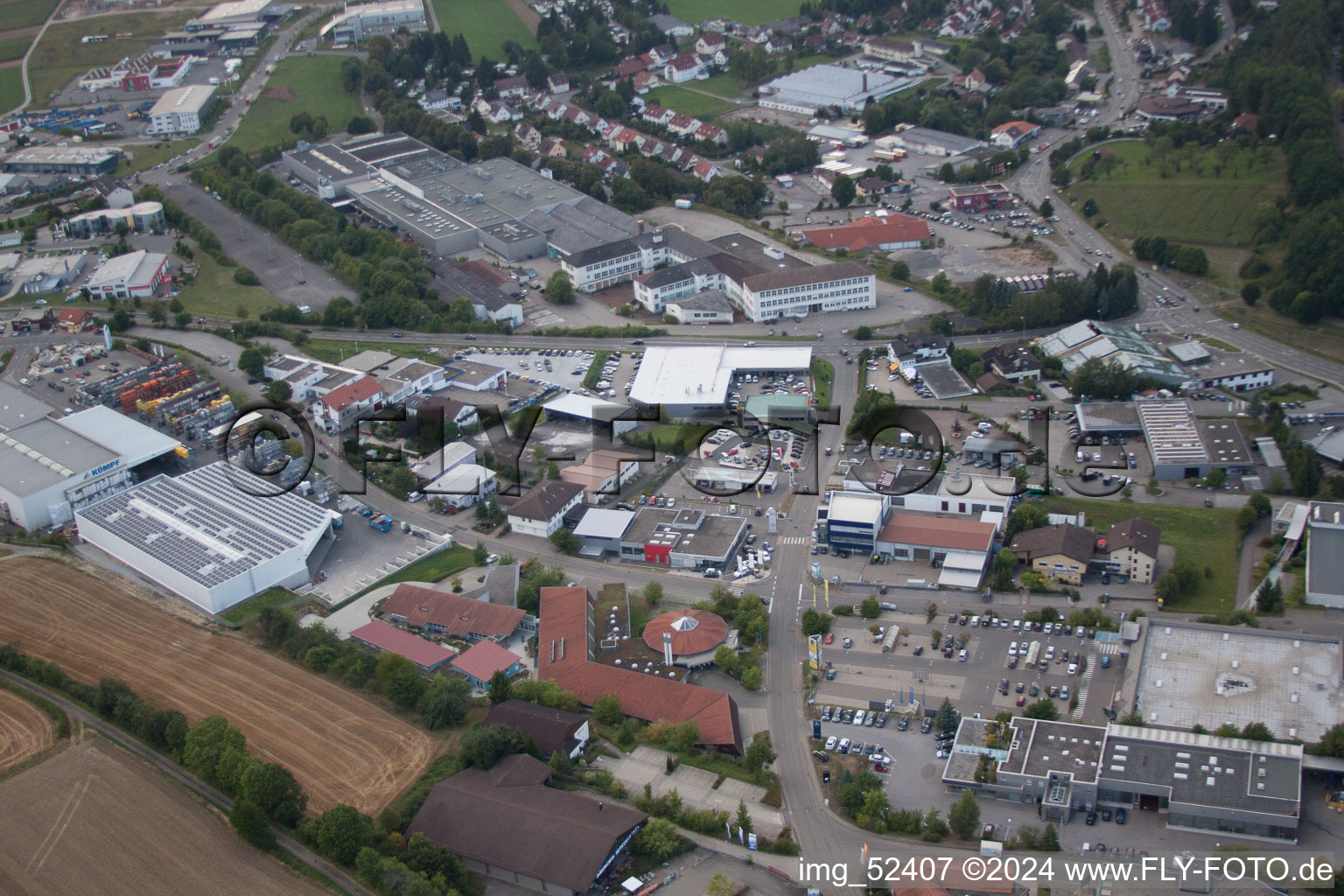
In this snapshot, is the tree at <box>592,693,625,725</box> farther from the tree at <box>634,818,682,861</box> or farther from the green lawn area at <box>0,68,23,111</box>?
the green lawn area at <box>0,68,23,111</box>

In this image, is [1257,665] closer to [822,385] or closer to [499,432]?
[822,385]

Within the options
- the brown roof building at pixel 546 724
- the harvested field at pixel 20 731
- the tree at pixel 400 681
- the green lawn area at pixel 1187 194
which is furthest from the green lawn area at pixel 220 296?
the green lawn area at pixel 1187 194

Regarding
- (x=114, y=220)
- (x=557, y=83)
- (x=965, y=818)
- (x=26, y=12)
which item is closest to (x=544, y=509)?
(x=965, y=818)

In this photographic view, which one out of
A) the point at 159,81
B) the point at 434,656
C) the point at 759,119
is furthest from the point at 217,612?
the point at 159,81

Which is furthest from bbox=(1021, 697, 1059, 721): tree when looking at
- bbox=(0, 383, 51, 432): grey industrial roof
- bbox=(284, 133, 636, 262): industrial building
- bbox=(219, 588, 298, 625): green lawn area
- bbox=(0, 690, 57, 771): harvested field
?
bbox=(284, 133, 636, 262): industrial building

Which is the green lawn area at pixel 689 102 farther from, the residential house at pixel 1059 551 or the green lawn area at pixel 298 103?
the residential house at pixel 1059 551

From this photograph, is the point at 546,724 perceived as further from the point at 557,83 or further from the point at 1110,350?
the point at 557,83
